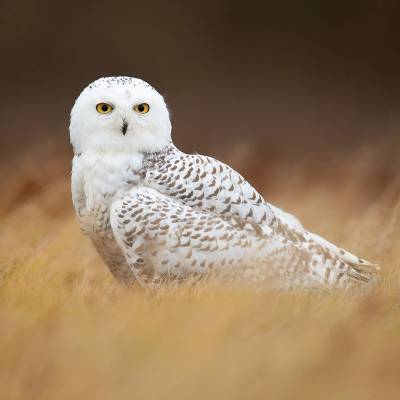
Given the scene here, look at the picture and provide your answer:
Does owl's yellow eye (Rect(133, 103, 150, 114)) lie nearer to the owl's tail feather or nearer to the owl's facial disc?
the owl's facial disc

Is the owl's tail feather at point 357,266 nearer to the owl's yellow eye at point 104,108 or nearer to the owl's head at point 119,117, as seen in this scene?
the owl's head at point 119,117

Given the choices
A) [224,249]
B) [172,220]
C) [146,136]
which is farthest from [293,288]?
[146,136]

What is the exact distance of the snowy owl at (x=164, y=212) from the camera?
2885 millimetres

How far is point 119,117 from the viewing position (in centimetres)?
300

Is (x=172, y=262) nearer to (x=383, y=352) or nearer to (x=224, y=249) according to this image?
(x=224, y=249)

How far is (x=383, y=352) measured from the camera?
6.88 feet

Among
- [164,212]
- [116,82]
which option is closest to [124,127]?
[116,82]

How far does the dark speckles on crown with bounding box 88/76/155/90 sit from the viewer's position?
3.02 metres

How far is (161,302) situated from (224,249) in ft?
1.53

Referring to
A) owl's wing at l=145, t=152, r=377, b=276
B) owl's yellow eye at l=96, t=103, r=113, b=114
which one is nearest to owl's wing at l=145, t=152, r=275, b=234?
owl's wing at l=145, t=152, r=377, b=276

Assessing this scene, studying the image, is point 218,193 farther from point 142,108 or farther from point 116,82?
point 116,82


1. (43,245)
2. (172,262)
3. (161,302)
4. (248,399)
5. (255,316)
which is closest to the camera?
A: (248,399)

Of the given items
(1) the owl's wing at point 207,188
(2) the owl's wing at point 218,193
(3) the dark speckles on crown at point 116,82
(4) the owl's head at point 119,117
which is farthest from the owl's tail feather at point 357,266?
(3) the dark speckles on crown at point 116,82

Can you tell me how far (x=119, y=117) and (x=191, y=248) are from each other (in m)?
0.54
